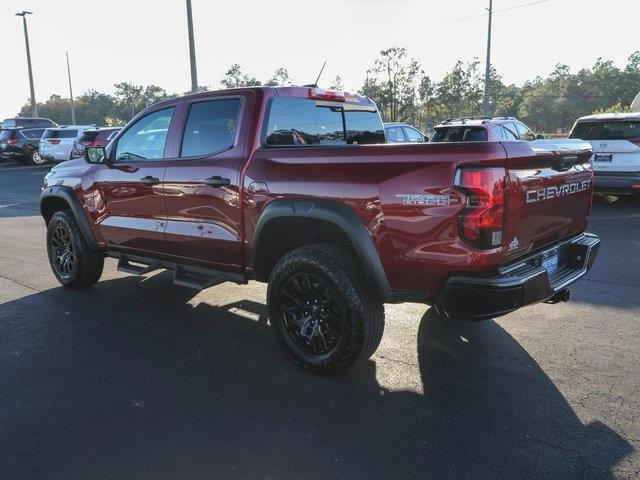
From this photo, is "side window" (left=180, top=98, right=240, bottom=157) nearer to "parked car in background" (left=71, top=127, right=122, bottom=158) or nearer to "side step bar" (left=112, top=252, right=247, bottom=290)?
"side step bar" (left=112, top=252, right=247, bottom=290)

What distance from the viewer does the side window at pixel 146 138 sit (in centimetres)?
452

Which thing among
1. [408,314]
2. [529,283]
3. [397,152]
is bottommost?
[408,314]

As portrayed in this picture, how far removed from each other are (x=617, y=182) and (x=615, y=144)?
26.6 inches

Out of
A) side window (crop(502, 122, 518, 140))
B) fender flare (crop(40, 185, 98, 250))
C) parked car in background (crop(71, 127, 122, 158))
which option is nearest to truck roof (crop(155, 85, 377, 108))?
fender flare (crop(40, 185, 98, 250))

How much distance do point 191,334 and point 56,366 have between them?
3.24ft

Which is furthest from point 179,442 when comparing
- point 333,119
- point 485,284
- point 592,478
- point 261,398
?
point 333,119

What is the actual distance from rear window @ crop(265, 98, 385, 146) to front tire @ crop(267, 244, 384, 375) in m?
0.97

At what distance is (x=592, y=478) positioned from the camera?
242 cm

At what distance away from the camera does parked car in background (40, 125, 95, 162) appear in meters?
23.0

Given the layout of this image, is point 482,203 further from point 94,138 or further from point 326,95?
point 94,138

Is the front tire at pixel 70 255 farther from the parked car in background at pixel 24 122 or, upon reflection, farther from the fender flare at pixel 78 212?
the parked car in background at pixel 24 122

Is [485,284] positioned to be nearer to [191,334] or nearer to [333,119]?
[333,119]

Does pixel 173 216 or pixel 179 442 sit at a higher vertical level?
pixel 173 216

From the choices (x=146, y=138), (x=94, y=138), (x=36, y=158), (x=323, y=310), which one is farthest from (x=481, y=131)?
(x=36, y=158)
